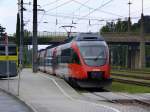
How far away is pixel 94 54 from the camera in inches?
1302

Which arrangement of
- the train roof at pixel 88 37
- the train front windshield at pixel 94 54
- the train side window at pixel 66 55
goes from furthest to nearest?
the train side window at pixel 66 55 < the train roof at pixel 88 37 < the train front windshield at pixel 94 54

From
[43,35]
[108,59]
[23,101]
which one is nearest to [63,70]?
[108,59]

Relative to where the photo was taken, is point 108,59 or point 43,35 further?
point 43,35

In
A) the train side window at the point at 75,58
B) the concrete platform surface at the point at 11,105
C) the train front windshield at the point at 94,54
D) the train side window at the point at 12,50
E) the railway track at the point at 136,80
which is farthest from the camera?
the train side window at the point at 12,50

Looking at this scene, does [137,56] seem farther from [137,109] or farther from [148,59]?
[137,109]

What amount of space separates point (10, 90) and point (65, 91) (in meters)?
3.37

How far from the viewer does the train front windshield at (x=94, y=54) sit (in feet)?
107

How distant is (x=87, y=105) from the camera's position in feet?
71.1

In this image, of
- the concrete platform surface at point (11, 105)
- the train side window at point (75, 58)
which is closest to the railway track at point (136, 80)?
the train side window at point (75, 58)

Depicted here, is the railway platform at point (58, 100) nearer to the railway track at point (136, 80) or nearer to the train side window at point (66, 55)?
the train side window at point (66, 55)

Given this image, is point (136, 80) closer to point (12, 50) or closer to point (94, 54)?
point (12, 50)

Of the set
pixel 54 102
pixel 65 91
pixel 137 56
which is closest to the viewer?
pixel 54 102

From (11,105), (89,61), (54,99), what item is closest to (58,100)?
(54,99)

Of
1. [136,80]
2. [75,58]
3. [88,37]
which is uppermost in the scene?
[88,37]
